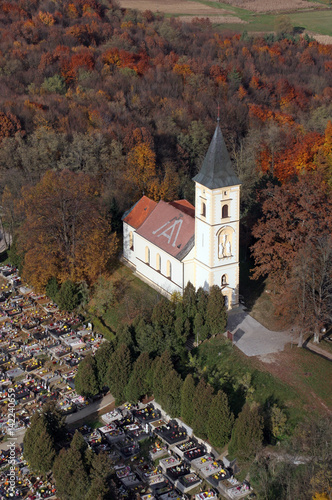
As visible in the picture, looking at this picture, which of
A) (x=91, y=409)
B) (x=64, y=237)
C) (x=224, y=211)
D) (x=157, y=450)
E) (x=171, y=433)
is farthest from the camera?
(x=64, y=237)

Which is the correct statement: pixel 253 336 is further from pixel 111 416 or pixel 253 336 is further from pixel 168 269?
pixel 111 416

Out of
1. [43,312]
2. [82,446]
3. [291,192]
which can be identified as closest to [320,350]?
[291,192]

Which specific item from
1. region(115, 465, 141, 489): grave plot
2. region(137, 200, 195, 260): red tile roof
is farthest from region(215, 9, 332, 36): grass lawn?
region(115, 465, 141, 489): grave plot

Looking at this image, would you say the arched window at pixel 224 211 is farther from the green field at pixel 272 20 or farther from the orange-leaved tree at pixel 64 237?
the green field at pixel 272 20

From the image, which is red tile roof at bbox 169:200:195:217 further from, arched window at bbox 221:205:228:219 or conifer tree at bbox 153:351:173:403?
conifer tree at bbox 153:351:173:403

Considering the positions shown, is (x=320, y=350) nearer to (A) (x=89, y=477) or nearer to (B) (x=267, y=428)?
(B) (x=267, y=428)

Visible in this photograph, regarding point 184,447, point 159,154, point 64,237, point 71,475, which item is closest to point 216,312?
point 184,447
